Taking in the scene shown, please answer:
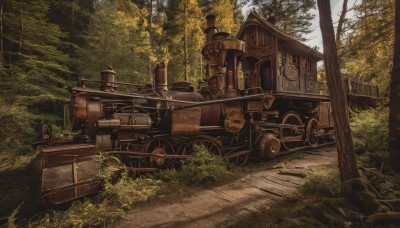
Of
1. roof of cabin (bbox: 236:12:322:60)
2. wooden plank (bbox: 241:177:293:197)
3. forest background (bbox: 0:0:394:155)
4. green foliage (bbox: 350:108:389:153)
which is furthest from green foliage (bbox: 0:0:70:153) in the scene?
green foliage (bbox: 350:108:389:153)

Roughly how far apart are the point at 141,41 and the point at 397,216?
15.7 metres

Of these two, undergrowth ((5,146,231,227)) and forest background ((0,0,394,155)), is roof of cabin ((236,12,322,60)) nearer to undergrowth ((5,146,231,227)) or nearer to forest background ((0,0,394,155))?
forest background ((0,0,394,155))

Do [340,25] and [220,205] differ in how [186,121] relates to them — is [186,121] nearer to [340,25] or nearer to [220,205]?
[220,205]

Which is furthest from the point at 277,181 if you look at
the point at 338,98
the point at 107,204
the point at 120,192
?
the point at 107,204

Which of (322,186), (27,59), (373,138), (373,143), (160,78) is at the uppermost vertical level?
(27,59)

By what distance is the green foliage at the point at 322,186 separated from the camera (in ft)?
12.7

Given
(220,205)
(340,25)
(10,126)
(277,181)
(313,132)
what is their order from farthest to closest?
(340,25) → (313,132) → (10,126) → (277,181) → (220,205)

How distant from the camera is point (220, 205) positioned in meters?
3.84

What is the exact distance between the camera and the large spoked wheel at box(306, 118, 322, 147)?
931cm

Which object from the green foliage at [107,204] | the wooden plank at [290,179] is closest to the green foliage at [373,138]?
the wooden plank at [290,179]

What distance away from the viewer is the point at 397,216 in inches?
119

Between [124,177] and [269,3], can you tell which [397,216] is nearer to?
[124,177]

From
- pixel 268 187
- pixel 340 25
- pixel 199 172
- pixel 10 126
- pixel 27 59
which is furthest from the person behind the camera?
pixel 340 25

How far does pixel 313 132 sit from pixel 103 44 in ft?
42.2
